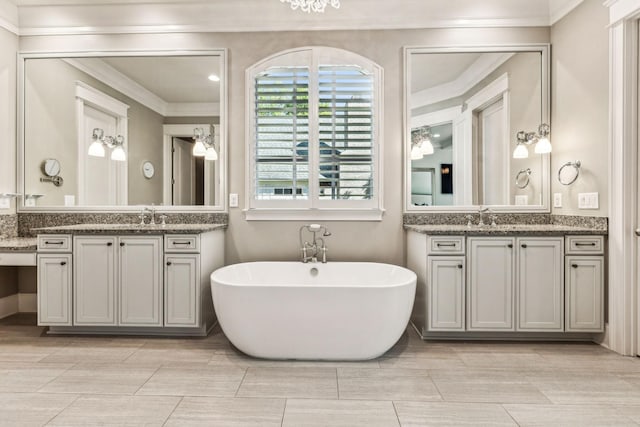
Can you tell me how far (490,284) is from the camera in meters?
2.71

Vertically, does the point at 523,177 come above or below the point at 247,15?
below

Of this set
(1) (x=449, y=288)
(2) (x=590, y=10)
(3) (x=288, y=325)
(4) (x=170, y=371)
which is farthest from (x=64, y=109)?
(2) (x=590, y=10)

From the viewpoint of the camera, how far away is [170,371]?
7.42 ft

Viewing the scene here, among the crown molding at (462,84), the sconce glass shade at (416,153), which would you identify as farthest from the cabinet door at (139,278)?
the crown molding at (462,84)

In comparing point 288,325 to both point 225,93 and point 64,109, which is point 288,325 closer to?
point 225,93

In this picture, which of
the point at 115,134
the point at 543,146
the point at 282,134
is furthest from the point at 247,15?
the point at 543,146

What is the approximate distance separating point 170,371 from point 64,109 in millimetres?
2628

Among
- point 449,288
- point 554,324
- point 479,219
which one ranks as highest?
point 479,219

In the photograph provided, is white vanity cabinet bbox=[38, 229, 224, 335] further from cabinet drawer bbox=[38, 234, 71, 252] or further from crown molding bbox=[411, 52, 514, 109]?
crown molding bbox=[411, 52, 514, 109]

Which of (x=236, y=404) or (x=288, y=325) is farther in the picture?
A: (x=288, y=325)

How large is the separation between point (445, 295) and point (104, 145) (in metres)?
3.25

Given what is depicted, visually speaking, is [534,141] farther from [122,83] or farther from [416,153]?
[122,83]

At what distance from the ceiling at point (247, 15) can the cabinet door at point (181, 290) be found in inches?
82.3

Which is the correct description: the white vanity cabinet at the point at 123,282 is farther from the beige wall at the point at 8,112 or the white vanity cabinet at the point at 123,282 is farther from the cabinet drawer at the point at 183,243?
the beige wall at the point at 8,112
